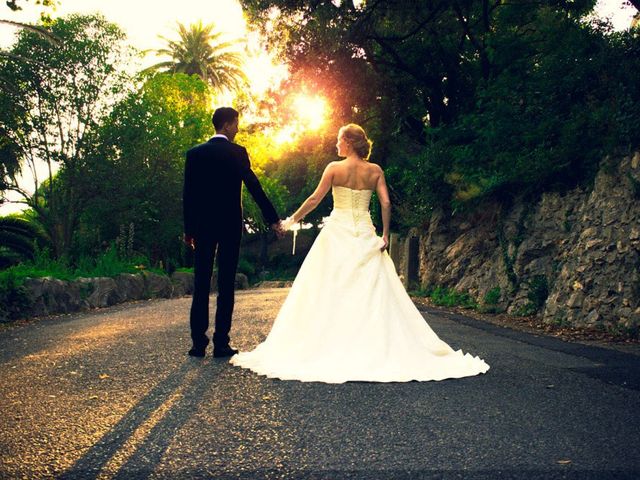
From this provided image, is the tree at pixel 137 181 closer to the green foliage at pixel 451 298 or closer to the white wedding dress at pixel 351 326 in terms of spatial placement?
the green foliage at pixel 451 298

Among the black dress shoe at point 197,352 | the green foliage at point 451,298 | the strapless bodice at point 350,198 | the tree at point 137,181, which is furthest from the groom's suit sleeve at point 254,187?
the tree at point 137,181

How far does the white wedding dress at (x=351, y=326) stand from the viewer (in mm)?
5637

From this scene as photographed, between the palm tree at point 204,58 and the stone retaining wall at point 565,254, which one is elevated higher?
the palm tree at point 204,58

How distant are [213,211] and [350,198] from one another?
4.74 ft

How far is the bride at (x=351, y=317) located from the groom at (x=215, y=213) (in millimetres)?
598

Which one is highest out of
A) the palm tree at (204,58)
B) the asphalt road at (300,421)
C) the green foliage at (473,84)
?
the palm tree at (204,58)

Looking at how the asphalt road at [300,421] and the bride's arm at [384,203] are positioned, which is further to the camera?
the bride's arm at [384,203]

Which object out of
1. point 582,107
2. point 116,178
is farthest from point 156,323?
point 116,178

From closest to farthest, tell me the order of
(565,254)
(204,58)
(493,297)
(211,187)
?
(211,187) → (565,254) → (493,297) → (204,58)

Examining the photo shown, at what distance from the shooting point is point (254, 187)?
21.4ft

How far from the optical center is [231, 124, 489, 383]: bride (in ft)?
18.6

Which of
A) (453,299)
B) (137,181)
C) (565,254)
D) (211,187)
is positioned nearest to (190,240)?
(211,187)

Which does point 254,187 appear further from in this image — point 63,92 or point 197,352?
point 63,92

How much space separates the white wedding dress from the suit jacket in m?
1.02
